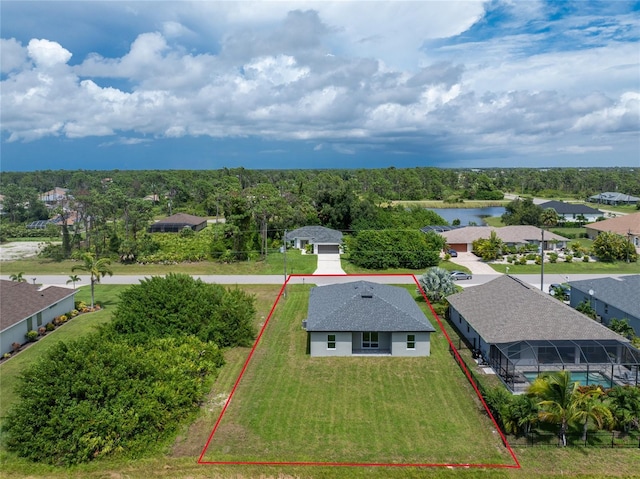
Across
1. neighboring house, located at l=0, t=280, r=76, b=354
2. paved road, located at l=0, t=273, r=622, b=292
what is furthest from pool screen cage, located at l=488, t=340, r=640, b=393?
neighboring house, located at l=0, t=280, r=76, b=354

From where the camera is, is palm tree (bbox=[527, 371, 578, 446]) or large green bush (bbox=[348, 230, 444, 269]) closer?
palm tree (bbox=[527, 371, 578, 446])

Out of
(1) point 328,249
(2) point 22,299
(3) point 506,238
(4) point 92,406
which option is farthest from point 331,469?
(3) point 506,238

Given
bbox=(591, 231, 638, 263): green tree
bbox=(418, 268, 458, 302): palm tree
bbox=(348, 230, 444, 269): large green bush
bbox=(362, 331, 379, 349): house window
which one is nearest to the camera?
bbox=(362, 331, 379, 349): house window

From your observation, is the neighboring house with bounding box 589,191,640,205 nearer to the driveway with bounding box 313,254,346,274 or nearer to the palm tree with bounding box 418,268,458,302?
the driveway with bounding box 313,254,346,274

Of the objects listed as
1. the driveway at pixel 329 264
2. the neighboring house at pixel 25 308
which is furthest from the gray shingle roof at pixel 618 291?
the neighboring house at pixel 25 308

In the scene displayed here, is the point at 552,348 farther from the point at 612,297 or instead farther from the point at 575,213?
the point at 575,213

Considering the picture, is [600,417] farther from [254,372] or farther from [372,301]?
[254,372]
